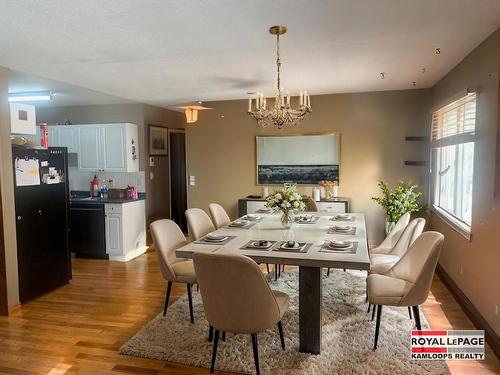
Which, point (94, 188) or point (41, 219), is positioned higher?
point (94, 188)

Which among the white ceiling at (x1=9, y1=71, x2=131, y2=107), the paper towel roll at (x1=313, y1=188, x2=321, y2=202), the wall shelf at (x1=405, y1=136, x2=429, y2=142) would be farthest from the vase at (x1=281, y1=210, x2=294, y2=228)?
the white ceiling at (x1=9, y1=71, x2=131, y2=107)

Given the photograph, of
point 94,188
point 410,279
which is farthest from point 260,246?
point 94,188

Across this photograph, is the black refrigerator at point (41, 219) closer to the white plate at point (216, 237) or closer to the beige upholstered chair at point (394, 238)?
the white plate at point (216, 237)

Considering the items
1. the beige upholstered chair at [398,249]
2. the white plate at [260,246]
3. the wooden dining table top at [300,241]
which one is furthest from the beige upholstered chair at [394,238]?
the white plate at [260,246]

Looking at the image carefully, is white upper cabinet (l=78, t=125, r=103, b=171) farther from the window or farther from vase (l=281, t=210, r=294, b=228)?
the window

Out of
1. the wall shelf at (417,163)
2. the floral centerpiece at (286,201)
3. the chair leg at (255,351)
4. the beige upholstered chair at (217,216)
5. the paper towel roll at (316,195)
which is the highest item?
the wall shelf at (417,163)

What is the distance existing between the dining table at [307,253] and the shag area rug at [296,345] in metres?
0.20

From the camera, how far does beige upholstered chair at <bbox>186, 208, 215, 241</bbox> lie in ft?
12.7

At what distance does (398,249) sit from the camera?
3672 millimetres

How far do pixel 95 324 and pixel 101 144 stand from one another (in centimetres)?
335

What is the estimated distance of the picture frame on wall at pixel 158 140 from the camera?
6444 mm

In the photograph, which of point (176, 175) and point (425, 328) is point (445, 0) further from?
point (176, 175)

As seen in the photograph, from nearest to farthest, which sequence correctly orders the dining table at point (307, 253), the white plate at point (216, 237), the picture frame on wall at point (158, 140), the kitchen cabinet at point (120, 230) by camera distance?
the dining table at point (307, 253) < the white plate at point (216, 237) < the kitchen cabinet at point (120, 230) < the picture frame on wall at point (158, 140)

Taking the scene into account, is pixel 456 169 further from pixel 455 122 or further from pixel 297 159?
pixel 297 159
